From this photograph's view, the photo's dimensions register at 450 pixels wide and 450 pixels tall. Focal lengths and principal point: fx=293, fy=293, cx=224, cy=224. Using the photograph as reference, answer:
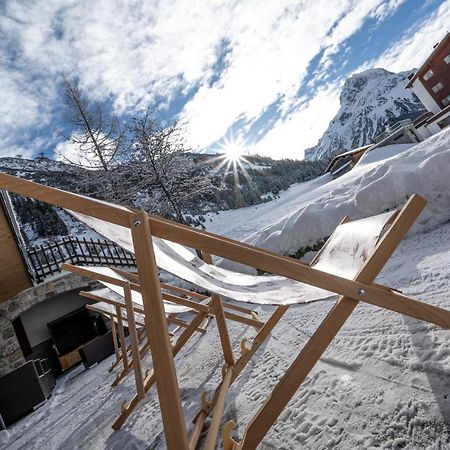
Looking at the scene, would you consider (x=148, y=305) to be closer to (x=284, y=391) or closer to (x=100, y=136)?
(x=284, y=391)

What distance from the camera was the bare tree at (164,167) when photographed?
10.9m

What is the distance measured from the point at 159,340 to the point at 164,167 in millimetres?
10257

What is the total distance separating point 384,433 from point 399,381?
1.50 ft

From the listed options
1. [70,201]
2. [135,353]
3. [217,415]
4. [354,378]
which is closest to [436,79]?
[354,378]

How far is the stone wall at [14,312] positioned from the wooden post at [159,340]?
907 cm

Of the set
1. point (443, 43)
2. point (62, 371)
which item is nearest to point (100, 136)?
point (62, 371)

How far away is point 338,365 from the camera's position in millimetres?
2533

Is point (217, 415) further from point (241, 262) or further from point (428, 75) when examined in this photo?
point (428, 75)

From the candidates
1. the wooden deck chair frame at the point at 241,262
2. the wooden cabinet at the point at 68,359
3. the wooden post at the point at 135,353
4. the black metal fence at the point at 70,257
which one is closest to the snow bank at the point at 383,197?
the wooden post at the point at 135,353

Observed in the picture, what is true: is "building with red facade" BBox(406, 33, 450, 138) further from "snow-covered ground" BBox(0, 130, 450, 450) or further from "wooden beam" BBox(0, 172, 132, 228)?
"wooden beam" BBox(0, 172, 132, 228)

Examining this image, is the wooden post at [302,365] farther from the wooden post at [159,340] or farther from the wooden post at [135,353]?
the wooden post at [135,353]

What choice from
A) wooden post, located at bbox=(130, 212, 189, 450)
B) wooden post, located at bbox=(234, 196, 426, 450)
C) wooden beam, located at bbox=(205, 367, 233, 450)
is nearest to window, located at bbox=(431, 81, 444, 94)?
wooden beam, located at bbox=(205, 367, 233, 450)

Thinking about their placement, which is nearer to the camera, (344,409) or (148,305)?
(148,305)

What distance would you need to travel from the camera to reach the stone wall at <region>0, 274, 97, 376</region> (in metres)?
7.87
